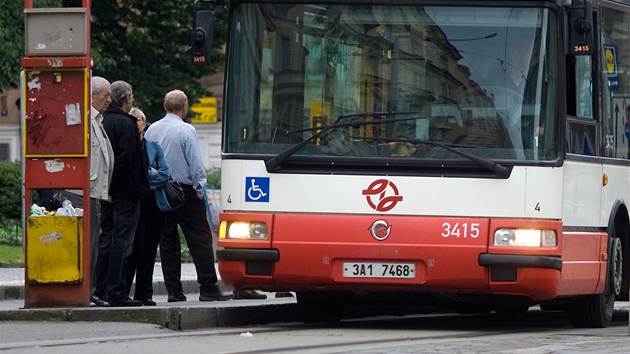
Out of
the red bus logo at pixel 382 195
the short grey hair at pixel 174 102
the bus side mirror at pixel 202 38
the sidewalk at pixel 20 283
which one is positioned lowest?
the sidewalk at pixel 20 283

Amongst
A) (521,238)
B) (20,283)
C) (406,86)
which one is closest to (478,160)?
(521,238)

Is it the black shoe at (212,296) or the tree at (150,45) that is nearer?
the black shoe at (212,296)

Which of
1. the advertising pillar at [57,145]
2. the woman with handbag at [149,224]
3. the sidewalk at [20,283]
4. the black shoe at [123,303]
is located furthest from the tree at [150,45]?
the advertising pillar at [57,145]

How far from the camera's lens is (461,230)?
38.5 ft

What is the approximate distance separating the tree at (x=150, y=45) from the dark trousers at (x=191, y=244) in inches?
913

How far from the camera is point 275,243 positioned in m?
12.0

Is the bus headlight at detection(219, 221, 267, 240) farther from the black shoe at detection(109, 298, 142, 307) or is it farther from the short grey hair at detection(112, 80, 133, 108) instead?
the short grey hair at detection(112, 80, 133, 108)

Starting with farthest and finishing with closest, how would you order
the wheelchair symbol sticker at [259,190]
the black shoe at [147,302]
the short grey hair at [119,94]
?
the black shoe at [147,302] < the short grey hair at [119,94] < the wheelchair symbol sticker at [259,190]

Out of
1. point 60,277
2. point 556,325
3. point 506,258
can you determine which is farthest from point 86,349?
point 556,325

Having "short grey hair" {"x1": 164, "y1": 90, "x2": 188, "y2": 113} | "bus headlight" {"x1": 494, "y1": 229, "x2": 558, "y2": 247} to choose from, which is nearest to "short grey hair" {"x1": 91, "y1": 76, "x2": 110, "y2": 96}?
"short grey hair" {"x1": 164, "y1": 90, "x2": 188, "y2": 113}

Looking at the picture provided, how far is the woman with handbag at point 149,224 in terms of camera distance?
13.4 meters

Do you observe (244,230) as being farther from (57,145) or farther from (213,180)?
(213,180)

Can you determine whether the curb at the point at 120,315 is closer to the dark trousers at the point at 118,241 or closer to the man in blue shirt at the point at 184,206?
the dark trousers at the point at 118,241

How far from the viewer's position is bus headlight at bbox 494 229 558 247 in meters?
11.7
